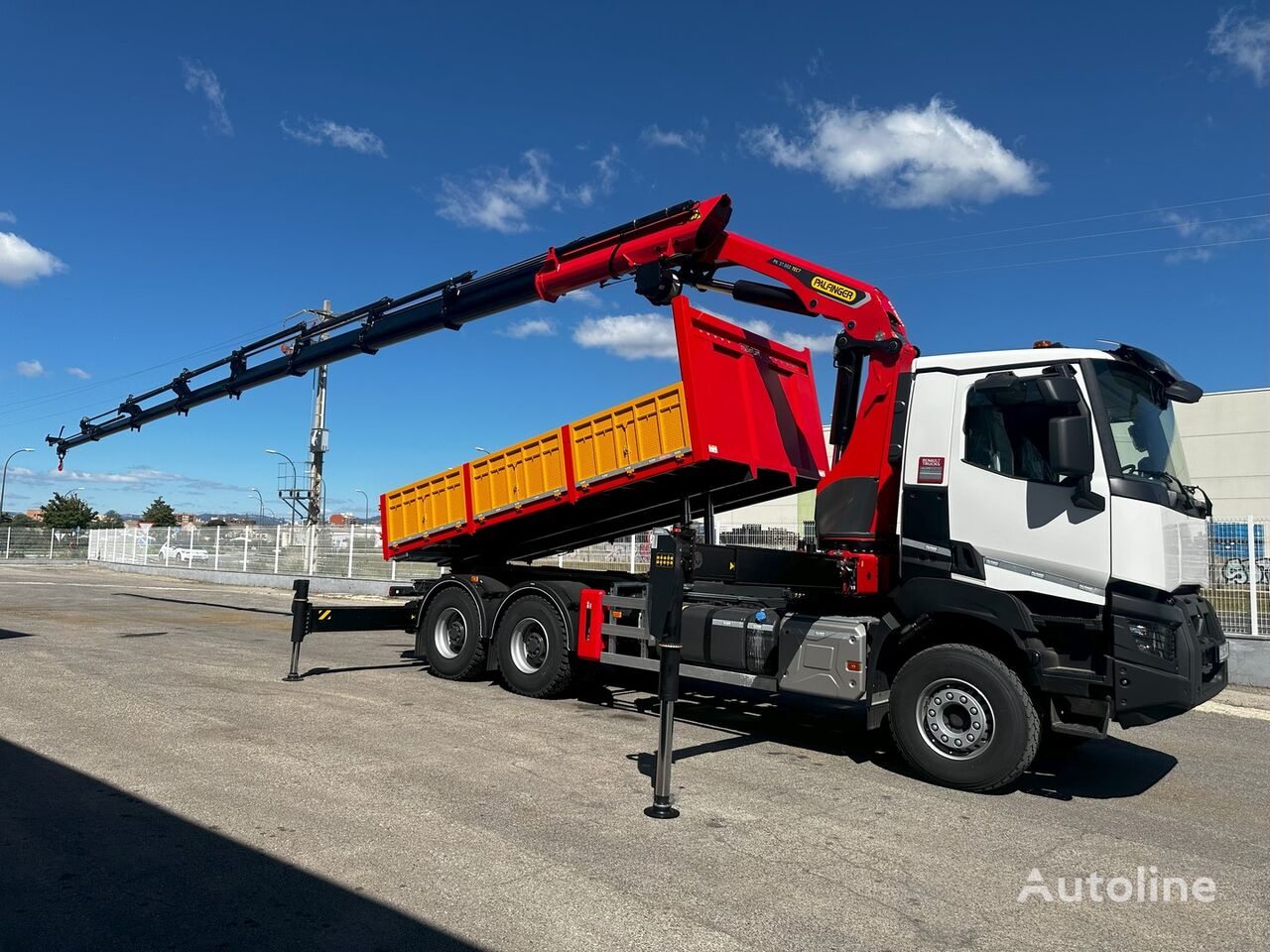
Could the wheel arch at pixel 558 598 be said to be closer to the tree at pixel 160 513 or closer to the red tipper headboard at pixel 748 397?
the red tipper headboard at pixel 748 397

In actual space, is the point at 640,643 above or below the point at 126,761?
above

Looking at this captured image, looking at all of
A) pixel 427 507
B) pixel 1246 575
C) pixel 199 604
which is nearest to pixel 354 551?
pixel 199 604

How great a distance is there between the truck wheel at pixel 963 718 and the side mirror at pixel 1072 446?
1.41 meters

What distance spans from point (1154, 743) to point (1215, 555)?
191 inches

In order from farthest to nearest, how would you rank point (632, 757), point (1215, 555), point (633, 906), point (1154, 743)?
point (1215, 555)
point (1154, 743)
point (632, 757)
point (633, 906)

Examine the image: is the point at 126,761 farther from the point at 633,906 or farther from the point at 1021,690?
the point at 1021,690

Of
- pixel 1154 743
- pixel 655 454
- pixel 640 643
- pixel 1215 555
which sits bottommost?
pixel 1154 743

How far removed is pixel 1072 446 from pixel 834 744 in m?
3.31

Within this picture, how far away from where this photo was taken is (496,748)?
6.88 meters

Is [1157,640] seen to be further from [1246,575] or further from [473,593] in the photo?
[1246,575]

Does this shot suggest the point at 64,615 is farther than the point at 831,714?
Yes

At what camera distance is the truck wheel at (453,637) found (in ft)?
32.9

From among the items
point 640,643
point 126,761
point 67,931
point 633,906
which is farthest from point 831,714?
point 67,931

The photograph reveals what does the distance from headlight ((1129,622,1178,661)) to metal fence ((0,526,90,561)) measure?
52.5 metres
